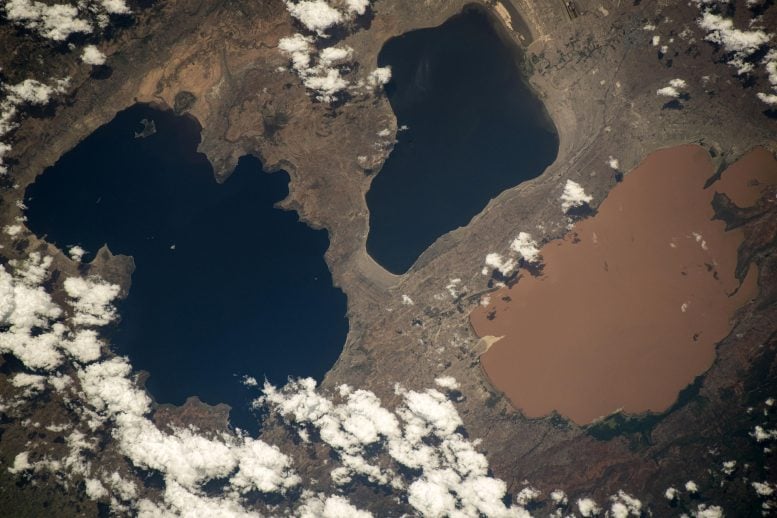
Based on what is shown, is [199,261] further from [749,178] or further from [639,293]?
[749,178]

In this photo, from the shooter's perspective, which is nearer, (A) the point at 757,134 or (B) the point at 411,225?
(A) the point at 757,134

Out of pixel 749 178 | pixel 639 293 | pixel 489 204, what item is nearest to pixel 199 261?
pixel 489 204

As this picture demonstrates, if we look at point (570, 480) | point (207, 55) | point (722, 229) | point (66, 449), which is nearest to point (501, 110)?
point (722, 229)

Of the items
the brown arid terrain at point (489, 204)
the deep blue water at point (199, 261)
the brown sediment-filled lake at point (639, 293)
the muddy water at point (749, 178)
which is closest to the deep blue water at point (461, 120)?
the brown arid terrain at point (489, 204)

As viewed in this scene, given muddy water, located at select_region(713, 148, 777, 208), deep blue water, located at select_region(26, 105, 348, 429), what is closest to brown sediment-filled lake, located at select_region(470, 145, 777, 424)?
muddy water, located at select_region(713, 148, 777, 208)

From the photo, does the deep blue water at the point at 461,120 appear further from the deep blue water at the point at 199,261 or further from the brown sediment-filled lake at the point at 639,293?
the deep blue water at the point at 199,261

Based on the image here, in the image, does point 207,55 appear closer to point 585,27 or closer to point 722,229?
point 585,27
